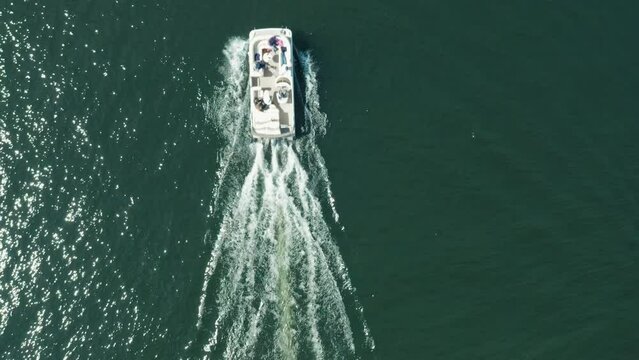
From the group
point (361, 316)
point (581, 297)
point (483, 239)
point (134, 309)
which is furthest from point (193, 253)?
point (581, 297)

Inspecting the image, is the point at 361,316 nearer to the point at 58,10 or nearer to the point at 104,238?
the point at 104,238

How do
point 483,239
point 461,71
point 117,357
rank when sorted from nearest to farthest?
point 117,357 → point 483,239 → point 461,71

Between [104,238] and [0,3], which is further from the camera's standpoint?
[0,3]

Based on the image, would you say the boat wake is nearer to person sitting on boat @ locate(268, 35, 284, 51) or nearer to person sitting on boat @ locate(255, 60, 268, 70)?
person sitting on boat @ locate(255, 60, 268, 70)

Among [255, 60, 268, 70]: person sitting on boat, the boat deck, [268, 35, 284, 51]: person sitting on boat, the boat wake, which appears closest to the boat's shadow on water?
the boat wake

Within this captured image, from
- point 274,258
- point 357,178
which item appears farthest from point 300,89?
point 274,258

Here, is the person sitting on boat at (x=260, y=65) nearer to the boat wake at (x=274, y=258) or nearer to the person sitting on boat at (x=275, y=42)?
the person sitting on boat at (x=275, y=42)

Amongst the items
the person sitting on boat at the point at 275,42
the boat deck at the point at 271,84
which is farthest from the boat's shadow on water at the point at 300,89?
the person sitting on boat at the point at 275,42
